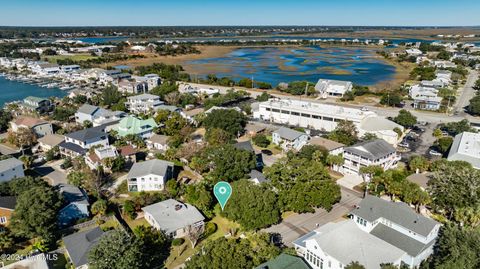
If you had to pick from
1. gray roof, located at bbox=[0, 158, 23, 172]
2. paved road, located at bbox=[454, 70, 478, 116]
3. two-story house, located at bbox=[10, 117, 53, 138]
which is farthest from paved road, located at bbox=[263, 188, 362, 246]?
paved road, located at bbox=[454, 70, 478, 116]

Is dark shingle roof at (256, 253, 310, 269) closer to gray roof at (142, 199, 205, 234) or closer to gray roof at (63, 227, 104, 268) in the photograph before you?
gray roof at (142, 199, 205, 234)

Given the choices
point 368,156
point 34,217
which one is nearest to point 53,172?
point 34,217

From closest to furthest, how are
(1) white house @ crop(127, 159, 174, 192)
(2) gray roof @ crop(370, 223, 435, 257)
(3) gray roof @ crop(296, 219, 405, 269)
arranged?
(3) gray roof @ crop(296, 219, 405, 269) → (2) gray roof @ crop(370, 223, 435, 257) → (1) white house @ crop(127, 159, 174, 192)

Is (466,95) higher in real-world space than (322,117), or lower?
lower

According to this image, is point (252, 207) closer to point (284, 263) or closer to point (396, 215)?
point (284, 263)

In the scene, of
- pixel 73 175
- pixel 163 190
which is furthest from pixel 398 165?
pixel 73 175

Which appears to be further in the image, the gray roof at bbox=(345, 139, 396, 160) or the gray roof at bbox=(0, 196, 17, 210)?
the gray roof at bbox=(345, 139, 396, 160)
